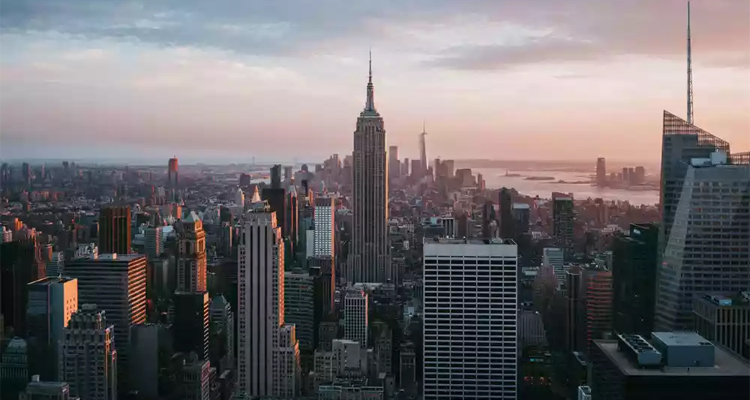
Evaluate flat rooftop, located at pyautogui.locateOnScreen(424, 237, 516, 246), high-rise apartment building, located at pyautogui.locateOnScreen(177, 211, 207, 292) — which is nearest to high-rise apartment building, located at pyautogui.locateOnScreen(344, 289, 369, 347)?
flat rooftop, located at pyautogui.locateOnScreen(424, 237, 516, 246)

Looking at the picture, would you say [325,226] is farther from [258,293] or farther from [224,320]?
[224,320]

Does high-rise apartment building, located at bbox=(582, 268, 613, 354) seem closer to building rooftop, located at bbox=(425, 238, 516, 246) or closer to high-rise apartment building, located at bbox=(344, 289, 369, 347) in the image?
building rooftop, located at bbox=(425, 238, 516, 246)

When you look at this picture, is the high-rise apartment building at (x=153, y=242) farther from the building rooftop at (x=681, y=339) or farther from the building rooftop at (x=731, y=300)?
the building rooftop at (x=731, y=300)

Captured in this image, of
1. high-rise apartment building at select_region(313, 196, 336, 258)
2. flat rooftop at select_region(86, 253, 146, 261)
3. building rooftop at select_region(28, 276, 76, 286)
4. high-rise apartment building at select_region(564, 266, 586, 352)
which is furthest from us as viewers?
high-rise apartment building at select_region(313, 196, 336, 258)

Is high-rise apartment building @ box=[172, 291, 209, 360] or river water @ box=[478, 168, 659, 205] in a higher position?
river water @ box=[478, 168, 659, 205]

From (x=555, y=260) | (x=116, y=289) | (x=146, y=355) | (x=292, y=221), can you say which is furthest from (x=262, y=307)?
(x=555, y=260)

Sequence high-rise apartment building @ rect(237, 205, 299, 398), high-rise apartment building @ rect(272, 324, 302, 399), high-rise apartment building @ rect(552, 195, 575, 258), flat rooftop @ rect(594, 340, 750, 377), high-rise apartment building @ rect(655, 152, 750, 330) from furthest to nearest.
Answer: high-rise apartment building @ rect(237, 205, 299, 398), high-rise apartment building @ rect(272, 324, 302, 399), high-rise apartment building @ rect(552, 195, 575, 258), high-rise apartment building @ rect(655, 152, 750, 330), flat rooftop @ rect(594, 340, 750, 377)

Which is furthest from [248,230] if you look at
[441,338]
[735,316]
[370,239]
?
[735,316]
